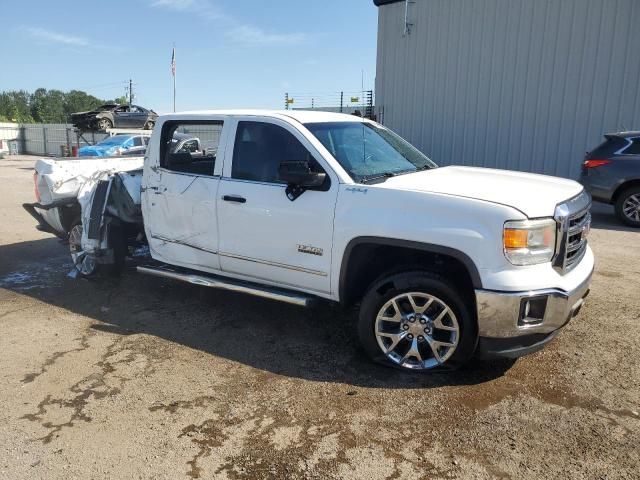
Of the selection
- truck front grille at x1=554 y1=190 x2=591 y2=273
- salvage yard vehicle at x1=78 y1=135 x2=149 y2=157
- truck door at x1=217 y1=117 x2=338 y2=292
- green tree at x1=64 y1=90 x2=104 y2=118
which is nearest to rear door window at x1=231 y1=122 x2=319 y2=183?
truck door at x1=217 y1=117 x2=338 y2=292

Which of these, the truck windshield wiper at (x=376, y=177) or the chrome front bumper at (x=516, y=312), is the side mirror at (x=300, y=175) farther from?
the chrome front bumper at (x=516, y=312)

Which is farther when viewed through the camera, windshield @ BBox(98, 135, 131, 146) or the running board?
windshield @ BBox(98, 135, 131, 146)

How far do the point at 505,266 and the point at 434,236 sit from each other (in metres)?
0.48

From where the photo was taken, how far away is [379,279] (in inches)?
152

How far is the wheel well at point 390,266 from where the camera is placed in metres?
3.71

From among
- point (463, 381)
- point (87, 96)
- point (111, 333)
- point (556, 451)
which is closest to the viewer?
point (556, 451)

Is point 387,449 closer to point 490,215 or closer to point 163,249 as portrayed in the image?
point 490,215

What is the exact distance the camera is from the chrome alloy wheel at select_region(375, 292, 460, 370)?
3.67m

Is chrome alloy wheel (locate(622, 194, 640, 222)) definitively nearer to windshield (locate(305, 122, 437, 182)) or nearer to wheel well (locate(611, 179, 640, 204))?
wheel well (locate(611, 179, 640, 204))

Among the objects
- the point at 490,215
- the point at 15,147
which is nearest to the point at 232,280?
the point at 490,215

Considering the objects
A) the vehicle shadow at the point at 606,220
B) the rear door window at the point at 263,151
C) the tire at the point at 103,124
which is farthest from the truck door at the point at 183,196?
the tire at the point at 103,124

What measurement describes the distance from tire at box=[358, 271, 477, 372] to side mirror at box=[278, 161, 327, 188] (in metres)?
0.88

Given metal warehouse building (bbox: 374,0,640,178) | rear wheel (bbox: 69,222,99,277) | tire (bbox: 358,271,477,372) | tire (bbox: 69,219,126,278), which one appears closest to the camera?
tire (bbox: 358,271,477,372)

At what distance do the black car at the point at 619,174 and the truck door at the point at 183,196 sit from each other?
298 inches
